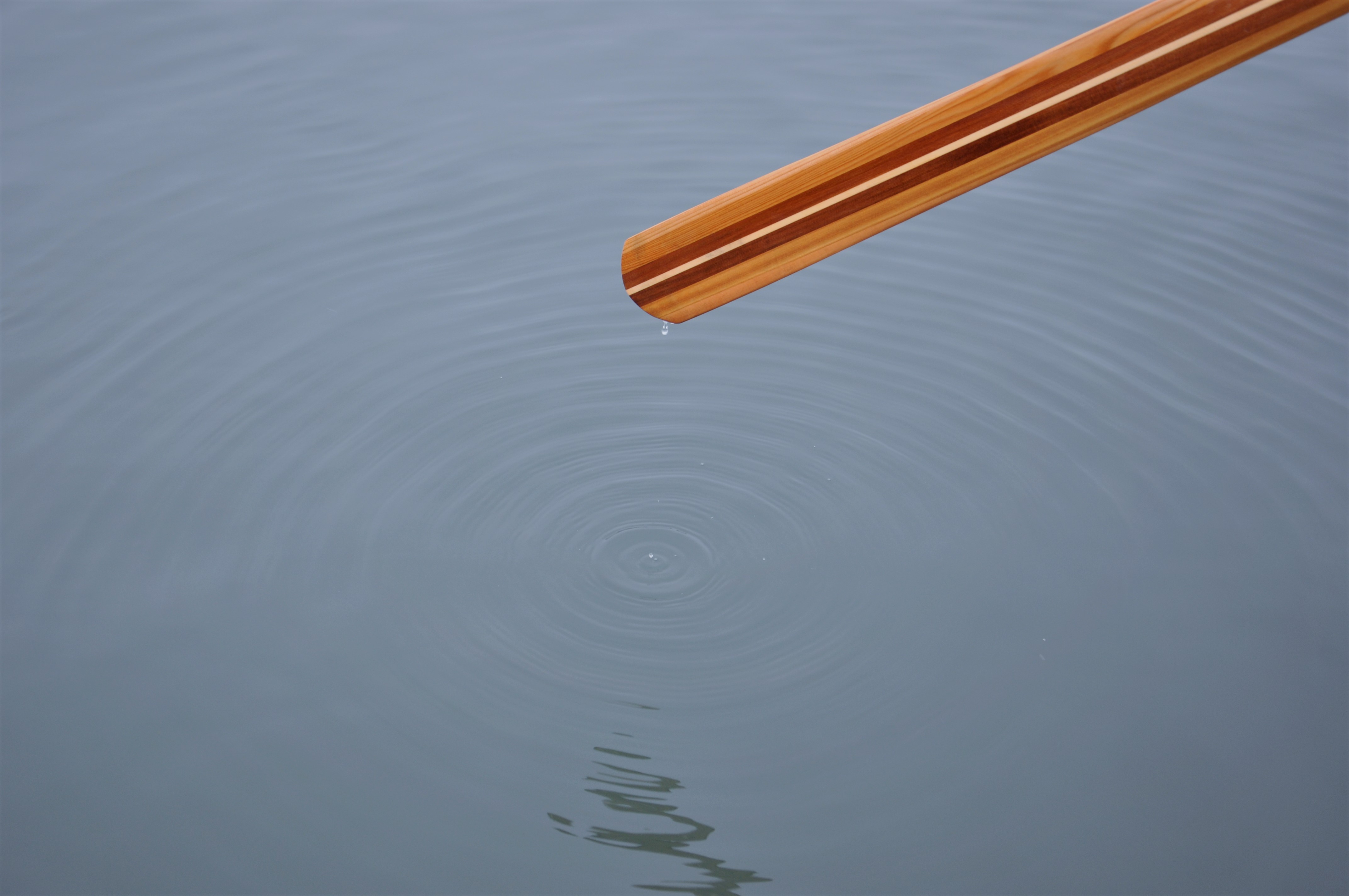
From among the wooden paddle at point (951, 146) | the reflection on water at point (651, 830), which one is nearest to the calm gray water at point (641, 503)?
the reflection on water at point (651, 830)

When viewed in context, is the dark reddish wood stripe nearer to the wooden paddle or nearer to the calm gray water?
the wooden paddle

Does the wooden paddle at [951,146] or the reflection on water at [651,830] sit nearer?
the wooden paddle at [951,146]

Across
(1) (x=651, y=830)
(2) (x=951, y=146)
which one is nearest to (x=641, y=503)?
(1) (x=651, y=830)

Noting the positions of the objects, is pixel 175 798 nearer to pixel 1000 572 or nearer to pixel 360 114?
pixel 1000 572

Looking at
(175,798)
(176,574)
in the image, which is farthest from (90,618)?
(175,798)

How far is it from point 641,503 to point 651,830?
2.09 feet

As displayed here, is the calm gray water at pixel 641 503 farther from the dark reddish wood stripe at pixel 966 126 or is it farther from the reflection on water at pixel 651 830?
the dark reddish wood stripe at pixel 966 126

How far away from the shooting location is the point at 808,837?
149 cm

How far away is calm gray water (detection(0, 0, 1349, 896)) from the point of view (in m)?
1.52

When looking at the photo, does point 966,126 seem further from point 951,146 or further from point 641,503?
point 641,503

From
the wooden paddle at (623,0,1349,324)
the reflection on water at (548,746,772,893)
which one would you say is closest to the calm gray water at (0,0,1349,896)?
the reflection on water at (548,746,772,893)

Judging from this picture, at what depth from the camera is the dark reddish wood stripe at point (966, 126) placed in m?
1.04

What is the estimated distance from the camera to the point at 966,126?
1121 mm

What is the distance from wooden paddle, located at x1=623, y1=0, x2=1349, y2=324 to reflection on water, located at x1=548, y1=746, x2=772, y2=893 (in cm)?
68
